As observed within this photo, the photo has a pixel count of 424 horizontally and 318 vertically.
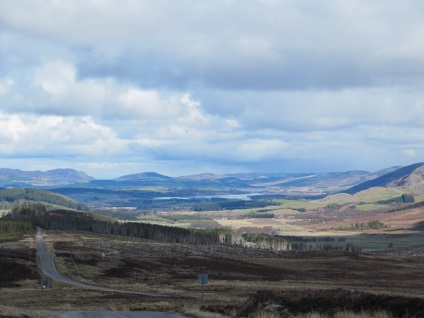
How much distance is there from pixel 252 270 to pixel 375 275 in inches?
937

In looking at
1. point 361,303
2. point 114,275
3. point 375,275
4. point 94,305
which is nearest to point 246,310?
point 361,303

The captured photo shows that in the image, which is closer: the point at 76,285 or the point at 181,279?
the point at 76,285

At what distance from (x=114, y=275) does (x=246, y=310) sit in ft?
203

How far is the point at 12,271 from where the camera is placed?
76.2 m

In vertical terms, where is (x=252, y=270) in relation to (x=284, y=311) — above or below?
below

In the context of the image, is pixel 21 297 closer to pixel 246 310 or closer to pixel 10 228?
pixel 246 310

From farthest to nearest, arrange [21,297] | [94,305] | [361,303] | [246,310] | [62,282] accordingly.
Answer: [62,282] < [21,297] < [94,305] < [246,310] < [361,303]

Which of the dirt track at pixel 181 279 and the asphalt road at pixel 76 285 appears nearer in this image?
the asphalt road at pixel 76 285

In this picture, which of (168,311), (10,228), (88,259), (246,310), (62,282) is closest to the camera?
(246,310)

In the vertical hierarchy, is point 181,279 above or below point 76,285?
A: below

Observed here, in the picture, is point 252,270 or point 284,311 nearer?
point 284,311

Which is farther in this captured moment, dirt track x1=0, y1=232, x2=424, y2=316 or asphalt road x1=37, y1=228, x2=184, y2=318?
dirt track x1=0, y1=232, x2=424, y2=316

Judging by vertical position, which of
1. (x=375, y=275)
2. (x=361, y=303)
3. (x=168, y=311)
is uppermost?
(x=361, y=303)

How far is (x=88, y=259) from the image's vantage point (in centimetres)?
10512
